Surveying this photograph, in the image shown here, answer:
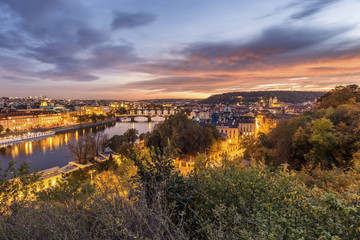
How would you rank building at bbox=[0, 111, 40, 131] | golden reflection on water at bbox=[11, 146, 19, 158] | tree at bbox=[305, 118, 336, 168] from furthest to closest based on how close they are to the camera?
building at bbox=[0, 111, 40, 131], golden reflection on water at bbox=[11, 146, 19, 158], tree at bbox=[305, 118, 336, 168]

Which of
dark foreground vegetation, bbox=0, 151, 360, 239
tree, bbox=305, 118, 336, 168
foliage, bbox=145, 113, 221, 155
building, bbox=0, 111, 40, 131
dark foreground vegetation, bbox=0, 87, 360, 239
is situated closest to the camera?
dark foreground vegetation, bbox=0, 87, 360, 239

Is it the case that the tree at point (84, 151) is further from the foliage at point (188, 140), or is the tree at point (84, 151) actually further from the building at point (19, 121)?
the building at point (19, 121)

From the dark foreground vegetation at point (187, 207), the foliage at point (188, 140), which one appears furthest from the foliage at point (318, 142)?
the foliage at point (188, 140)

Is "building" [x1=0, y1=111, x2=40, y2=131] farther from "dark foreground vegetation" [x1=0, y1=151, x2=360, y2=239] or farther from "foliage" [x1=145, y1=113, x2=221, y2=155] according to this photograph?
"dark foreground vegetation" [x1=0, y1=151, x2=360, y2=239]

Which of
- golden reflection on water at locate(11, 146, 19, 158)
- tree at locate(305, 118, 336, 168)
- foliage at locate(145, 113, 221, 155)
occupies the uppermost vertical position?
tree at locate(305, 118, 336, 168)

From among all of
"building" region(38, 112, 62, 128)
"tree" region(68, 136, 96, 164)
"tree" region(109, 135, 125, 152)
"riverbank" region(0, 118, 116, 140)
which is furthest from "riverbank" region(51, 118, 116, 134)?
"tree" region(68, 136, 96, 164)

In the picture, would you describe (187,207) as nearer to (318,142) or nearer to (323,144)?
(323,144)

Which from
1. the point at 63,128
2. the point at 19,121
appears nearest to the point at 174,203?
the point at 63,128

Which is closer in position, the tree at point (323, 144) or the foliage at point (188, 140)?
the tree at point (323, 144)

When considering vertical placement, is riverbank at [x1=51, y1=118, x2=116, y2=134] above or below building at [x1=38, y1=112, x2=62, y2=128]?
below

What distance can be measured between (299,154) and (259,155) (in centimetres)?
195

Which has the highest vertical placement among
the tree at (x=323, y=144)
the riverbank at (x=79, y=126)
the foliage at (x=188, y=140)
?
the tree at (x=323, y=144)

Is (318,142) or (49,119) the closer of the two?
(318,142)

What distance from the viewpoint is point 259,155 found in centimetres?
1004
